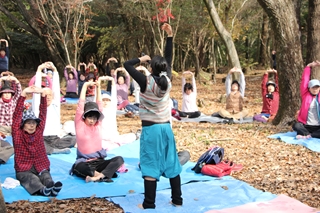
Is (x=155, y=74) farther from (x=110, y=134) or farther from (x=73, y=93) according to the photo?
(x=73, y=93)

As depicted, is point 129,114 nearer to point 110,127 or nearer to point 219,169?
point 110,127

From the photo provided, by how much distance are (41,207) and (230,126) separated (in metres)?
5.63

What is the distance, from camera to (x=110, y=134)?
7.46 m

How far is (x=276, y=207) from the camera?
168 inches

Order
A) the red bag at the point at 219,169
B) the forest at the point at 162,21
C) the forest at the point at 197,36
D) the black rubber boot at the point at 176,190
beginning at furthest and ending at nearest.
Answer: the forest at the point at 162,21 → the forest at the point at 197,36 → the red bag at the point at 219,169 → the black rubber boot at the point at 176,190

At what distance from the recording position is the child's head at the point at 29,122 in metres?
4.92

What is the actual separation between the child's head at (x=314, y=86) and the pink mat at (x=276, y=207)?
3.26 m

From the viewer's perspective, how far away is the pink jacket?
7.17 metres

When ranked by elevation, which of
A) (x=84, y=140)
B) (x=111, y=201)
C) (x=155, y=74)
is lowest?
(x=111, y=201)

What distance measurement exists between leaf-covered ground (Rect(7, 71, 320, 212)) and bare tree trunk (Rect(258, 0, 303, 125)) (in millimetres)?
797

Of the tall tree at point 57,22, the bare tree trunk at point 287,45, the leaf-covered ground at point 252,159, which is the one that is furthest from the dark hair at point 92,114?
the tall tree at point 57,22

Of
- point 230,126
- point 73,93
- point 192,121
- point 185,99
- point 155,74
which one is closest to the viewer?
point 155,74

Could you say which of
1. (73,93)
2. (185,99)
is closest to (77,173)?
(185,99)

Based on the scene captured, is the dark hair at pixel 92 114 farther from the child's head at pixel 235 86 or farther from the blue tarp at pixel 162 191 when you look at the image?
the child's head at pixel 235 86
